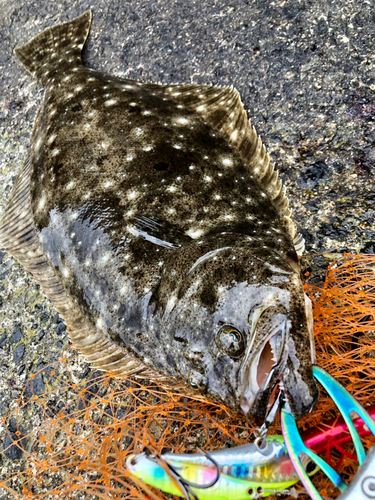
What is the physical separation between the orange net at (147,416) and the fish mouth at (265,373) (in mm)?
319

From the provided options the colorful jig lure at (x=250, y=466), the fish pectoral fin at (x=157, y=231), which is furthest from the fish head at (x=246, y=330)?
the fish pectoral fin at (x=157, y=231)

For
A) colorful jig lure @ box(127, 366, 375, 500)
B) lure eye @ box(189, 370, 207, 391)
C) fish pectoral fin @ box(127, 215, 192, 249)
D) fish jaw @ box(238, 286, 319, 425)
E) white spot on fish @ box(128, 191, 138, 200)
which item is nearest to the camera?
colorful jig lure @ box(127, 366, 375, 500)

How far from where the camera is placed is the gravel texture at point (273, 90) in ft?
9.27

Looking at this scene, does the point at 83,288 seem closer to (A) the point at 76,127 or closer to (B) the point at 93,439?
(B) the point at 93,439

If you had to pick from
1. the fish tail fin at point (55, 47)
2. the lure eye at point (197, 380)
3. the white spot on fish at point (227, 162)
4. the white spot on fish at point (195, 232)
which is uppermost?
the fish tail fin at point (55, 47)

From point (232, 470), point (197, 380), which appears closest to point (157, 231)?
point (197, 380)

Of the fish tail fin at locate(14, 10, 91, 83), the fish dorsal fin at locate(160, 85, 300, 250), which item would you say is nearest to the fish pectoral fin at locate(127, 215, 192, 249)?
the fish dorsal fin at locate(160, 85, 300, 250)

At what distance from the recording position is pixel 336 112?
3000 millimetres

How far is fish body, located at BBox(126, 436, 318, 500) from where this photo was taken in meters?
1.52

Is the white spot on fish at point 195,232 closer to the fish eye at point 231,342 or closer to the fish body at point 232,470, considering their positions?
the fish eye at point 231,342

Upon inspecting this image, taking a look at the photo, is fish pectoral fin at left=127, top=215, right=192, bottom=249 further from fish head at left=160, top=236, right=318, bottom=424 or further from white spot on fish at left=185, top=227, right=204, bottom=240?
fish head at left=160, top=236, right=318, bottom=424

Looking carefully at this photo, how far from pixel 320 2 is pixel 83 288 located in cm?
292

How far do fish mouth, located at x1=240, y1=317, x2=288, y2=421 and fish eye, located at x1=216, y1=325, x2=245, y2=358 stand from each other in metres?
0.08

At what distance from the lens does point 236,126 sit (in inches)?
111
